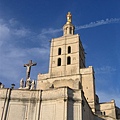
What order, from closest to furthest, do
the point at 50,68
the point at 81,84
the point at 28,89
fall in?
1. the point at 28,89
2. the point at 81,84
3. the point at 50,68

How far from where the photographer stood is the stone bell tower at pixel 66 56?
52.4 m

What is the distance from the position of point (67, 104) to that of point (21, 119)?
5.72 meters

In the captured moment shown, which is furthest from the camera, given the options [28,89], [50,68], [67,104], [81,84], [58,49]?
[58,49]

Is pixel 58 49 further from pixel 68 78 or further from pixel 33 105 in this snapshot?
pixel 33 105

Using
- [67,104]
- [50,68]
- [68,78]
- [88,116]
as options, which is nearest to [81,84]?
[68,78]

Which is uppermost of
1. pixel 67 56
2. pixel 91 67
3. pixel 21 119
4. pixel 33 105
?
pixel 67 56

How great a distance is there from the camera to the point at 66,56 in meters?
55.5

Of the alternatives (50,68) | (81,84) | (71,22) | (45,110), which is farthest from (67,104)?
(71,22)

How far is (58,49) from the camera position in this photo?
2279 inches

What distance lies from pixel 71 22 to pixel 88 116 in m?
40.4

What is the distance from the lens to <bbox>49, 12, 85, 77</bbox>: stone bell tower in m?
52.4

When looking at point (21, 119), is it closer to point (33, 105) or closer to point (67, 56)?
point (33, 105)

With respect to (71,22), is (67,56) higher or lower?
lower

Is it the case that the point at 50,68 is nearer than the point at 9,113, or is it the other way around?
the point at 9,113
